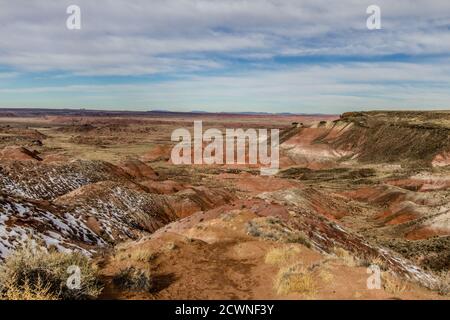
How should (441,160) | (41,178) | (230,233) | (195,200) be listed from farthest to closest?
(441,160) < (195,200) < (41,178) < (230,233)

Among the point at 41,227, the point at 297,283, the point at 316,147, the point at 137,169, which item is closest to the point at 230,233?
the point at 41,227

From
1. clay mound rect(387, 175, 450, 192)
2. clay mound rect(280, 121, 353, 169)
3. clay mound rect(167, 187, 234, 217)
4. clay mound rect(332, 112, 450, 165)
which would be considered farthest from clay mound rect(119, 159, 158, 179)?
clay mound rect(332, 112, 450, 165)

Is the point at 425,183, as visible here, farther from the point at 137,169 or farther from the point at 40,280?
the point at 40,280

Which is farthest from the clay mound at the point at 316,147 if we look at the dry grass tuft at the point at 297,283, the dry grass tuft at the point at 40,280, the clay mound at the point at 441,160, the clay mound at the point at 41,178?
the dry grass tuft at the point at 40,280

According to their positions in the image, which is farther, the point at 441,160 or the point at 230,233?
the point at 441,160

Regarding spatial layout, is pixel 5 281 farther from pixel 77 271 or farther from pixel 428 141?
pixel 428 141
